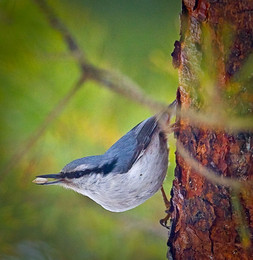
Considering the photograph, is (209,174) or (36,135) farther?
(36,135)

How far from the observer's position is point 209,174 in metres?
0.69

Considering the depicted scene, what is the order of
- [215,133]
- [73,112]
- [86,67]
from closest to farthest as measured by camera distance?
[215,133], [86,67], [73,112]

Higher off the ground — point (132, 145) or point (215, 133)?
point (132, 145)

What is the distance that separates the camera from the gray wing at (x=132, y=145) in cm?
98

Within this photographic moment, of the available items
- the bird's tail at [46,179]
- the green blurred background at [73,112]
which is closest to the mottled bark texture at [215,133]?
the green blurred background at [73,112]

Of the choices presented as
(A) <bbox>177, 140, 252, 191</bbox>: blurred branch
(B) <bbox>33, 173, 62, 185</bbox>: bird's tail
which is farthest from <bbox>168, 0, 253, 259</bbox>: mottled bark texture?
(B) <bbox>33, 173, 62, 185</bbox>: bird's tail

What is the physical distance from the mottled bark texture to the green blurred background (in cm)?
18

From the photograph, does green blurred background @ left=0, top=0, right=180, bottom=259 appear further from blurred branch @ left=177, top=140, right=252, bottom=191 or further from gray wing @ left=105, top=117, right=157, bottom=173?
blurred branch @ left=177, top=140, right=252, bottom=191

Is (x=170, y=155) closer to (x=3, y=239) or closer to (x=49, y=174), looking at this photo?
(x=49, y=174)

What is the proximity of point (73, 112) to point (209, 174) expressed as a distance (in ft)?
1.17

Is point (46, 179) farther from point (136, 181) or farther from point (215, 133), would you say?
point (215, 133)

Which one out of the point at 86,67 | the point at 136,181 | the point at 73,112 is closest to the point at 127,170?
the point at 136,181

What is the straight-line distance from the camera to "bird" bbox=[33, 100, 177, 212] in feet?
3.19

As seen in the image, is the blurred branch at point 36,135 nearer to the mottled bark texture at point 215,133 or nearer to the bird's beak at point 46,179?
the bird's beak at point 46,179
